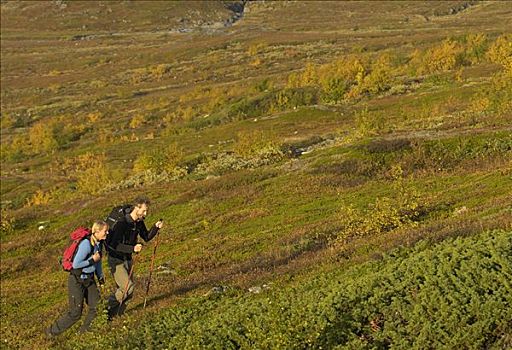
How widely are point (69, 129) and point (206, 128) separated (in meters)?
23.1

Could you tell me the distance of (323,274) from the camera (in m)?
12.6

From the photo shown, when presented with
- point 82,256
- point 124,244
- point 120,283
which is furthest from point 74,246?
point 120,283

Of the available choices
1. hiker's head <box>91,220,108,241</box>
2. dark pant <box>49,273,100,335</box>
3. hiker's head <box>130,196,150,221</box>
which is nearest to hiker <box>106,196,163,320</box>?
hiker's head <box>130,196,150,221</box>

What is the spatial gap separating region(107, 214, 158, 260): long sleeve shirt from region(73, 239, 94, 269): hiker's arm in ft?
2.40

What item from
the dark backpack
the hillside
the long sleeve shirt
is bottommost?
the hillside

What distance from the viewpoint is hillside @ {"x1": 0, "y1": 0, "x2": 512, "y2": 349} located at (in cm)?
977

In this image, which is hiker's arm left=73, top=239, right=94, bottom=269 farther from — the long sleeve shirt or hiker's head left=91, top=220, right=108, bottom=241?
the long sleeve shirt

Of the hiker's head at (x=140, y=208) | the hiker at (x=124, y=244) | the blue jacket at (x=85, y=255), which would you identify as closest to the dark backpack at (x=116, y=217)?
the hiker at (x=124, y=244)

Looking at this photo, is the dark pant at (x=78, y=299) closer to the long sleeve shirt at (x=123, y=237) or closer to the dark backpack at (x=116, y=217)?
the long sleeve shirt at (x=123, y=237)

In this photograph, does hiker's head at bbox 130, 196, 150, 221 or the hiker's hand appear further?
hiker's head at bbox 130, 196, 150, 221

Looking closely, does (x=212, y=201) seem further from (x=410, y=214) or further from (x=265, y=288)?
(x=265, y=288)

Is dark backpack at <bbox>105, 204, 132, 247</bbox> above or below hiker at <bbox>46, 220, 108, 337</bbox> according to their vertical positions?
above

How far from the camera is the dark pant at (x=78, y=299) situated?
511 inches

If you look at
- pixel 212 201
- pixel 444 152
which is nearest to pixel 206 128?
Answer: pixel 212 201
